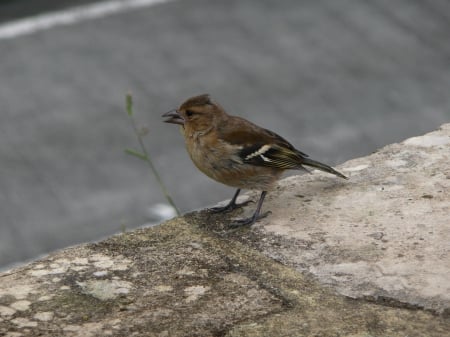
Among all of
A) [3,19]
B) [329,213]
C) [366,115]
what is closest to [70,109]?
[3,19]

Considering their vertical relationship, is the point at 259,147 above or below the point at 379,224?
above

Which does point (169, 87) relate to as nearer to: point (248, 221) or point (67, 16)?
point (67, 16)

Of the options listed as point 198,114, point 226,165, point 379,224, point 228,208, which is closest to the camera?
point 379,224

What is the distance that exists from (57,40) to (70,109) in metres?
1.64

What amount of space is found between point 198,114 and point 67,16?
8.81 meters

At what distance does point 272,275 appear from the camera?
11.5 feet

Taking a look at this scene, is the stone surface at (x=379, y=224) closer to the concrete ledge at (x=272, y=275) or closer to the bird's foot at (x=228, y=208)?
the concrete ledge at (x=272, y=275)

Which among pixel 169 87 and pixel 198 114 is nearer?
pixel 198 114

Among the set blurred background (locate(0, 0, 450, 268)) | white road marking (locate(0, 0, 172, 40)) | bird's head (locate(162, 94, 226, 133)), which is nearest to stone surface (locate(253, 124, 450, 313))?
bird's head (locate(162, 94, 226, 133))

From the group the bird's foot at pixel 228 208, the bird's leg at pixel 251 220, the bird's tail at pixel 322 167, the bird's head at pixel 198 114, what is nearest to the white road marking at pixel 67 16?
the bird's head at pixel 198 114

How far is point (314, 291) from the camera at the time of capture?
11.1 feet

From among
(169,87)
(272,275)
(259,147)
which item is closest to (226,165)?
(259,147)

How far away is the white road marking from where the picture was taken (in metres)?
13.0

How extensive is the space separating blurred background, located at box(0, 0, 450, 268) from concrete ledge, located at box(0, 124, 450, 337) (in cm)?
518
